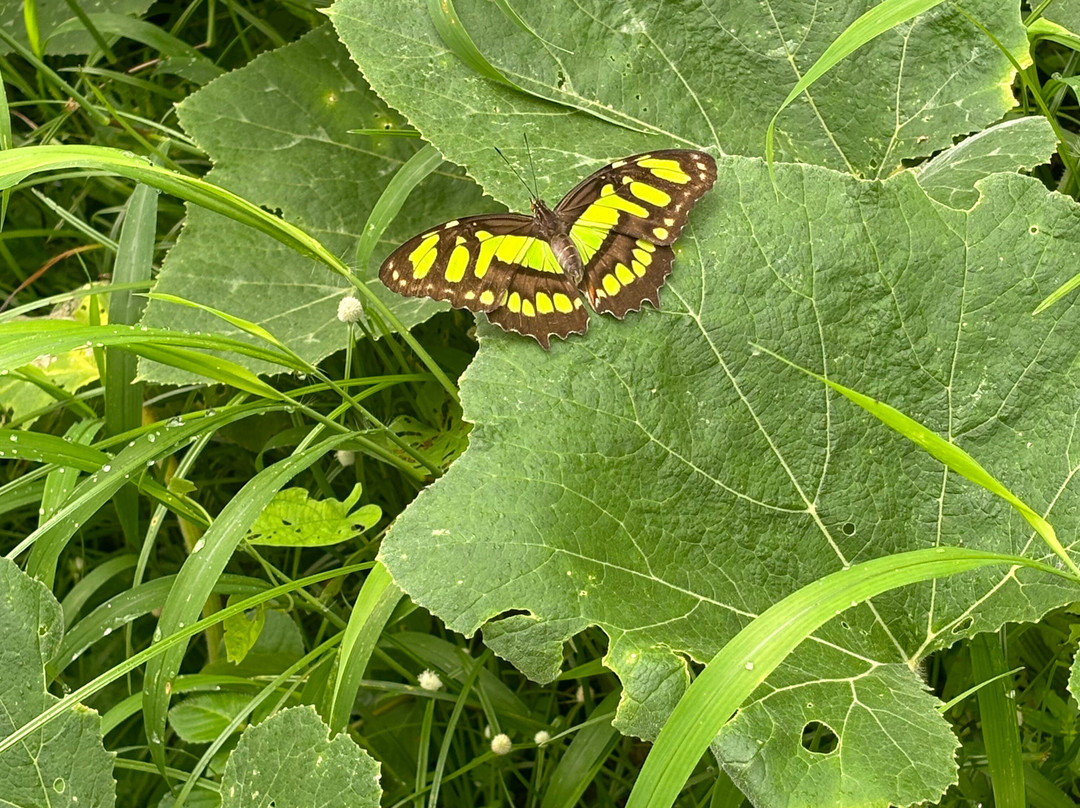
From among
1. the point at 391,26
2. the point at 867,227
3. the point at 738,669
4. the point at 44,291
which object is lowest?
the point at 44,291

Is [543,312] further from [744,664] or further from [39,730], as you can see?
[39,730]

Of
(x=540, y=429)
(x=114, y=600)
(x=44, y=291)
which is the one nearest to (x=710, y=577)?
(x=540, y=429)

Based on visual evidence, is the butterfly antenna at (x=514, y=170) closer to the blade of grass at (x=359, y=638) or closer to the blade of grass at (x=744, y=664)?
the blade of grass at (x=359, y=638)

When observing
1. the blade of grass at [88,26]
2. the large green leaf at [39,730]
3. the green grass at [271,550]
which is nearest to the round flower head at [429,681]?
the green grass at [271,550]

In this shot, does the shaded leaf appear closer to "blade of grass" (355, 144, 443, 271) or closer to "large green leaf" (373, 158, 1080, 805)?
"blade of grass" (355, 144, 443, 271)

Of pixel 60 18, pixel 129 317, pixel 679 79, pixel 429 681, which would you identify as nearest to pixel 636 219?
pixel 679 79

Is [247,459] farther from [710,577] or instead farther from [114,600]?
[710,577]

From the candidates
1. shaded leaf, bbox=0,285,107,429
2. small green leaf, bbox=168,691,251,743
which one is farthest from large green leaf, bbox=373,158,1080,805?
shaded leaf, bbox=0,285,107,429
